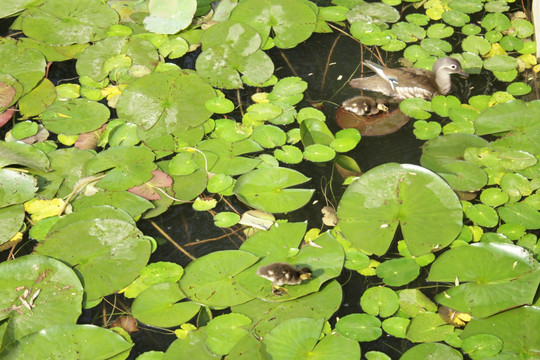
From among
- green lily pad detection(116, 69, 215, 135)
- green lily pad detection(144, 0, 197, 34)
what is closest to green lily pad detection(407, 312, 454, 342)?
green lily pad detection(116, 69, 215, 135)

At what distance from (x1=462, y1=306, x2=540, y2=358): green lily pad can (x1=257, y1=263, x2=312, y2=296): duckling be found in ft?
2.08

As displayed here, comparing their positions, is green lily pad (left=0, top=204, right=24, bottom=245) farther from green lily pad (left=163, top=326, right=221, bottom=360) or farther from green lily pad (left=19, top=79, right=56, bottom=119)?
green lily pad (left=163, top=326, right=221, bottom=360)

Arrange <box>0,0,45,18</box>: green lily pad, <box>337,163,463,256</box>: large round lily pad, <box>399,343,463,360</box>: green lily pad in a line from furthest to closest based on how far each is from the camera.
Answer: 1. <box>0,0,45,18</box>: green lily pad
2. <box>337,163,463,256</box>: large round lily pad
3. <box>399,343,463,360</box>: green lily pad

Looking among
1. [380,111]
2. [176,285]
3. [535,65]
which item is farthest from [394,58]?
[176,285]

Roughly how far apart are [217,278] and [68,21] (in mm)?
2013

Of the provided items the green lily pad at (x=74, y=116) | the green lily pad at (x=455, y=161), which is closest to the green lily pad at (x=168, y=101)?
the green lily pad at (x=74, y=116)

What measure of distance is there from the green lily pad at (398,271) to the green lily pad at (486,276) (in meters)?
0.07

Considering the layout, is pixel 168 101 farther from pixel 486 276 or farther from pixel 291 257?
pixel 486 276

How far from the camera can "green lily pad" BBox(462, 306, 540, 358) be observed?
7.00 feet

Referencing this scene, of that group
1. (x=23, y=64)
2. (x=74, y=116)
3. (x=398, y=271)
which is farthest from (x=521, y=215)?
Answer: (x=23, y=64)

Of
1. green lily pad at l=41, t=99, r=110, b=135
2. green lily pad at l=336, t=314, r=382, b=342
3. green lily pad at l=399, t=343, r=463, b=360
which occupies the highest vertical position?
green lily pad at l=41, t=99, r=110, b=135

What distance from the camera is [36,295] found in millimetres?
2330

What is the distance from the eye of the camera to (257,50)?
3.34 metres

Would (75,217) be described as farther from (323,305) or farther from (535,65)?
(535,65)
